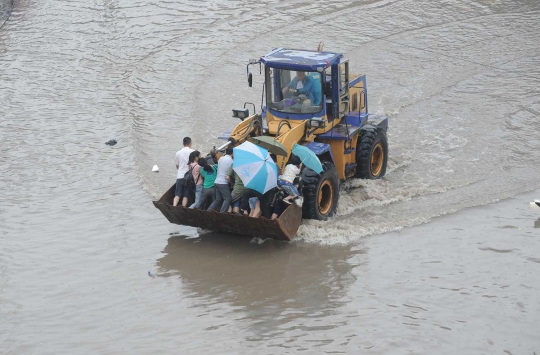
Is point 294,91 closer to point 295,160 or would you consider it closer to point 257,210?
point 295,160

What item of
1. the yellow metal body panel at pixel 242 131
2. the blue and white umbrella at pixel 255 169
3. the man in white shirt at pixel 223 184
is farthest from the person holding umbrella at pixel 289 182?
the yellow metal body panel at pixel 242 131

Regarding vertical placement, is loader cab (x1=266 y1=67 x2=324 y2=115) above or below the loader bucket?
above

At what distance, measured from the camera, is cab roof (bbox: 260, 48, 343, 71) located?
13.3 meters

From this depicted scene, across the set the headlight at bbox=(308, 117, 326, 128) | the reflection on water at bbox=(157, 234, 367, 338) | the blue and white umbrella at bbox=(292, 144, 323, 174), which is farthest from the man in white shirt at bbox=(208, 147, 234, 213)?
the headlight at bbox=(308, 117, 326, 128)

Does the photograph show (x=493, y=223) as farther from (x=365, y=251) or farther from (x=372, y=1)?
(x=372, y=1)

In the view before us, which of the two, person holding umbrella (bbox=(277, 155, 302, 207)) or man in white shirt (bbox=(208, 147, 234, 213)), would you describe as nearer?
person holding umbrella (bbox=(277, 155, 302, 207))

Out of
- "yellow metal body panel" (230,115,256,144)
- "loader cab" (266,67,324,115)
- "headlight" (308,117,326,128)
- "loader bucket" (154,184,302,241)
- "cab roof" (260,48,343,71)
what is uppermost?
"cab roof" (260,48,343,71)

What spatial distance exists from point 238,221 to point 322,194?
191 centimetres

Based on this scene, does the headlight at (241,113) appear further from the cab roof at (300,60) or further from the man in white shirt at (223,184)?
the man in white shirt at (223,184)

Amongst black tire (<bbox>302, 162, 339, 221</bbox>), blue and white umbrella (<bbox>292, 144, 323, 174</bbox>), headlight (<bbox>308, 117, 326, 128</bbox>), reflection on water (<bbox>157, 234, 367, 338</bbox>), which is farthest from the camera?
headlight (<bbox>308, 117, 326, 128</bbox>)

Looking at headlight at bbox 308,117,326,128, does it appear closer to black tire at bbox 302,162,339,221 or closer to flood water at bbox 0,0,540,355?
black tire at bbox 302,162,339,221

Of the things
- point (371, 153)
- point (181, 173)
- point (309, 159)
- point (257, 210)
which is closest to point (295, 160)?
point (309, 159)

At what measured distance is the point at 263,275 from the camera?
1200 cm

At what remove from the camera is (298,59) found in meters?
13.6
